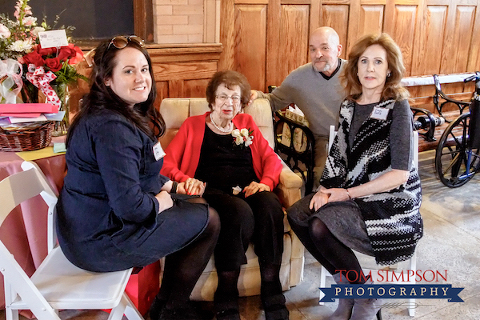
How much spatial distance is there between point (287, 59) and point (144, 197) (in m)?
2.45

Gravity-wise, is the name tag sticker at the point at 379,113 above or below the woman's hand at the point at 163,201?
above

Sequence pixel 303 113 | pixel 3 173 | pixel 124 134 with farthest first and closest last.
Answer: pixel 303 113 < pixel 3 173 < pixel 124 134

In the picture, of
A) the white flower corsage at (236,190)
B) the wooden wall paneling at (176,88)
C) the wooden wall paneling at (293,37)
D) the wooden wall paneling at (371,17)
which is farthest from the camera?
the wooden wall paneling at (371,17)

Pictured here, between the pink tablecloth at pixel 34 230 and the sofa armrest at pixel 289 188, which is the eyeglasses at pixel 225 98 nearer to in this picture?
the sofa armrest at pixel 289 188

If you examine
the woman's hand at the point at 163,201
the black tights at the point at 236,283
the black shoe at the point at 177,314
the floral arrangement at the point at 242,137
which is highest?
the floral arrangement at the point at 242,137

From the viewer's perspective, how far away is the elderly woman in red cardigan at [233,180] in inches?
80.4

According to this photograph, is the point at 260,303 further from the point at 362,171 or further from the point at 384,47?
the point at 384,47

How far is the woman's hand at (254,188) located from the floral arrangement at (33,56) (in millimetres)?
1013

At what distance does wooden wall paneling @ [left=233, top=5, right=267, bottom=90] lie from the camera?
3.48m

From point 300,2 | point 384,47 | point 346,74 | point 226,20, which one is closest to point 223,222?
point 346,74

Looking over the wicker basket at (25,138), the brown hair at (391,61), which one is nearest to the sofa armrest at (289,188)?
the brown hair at (391,61)

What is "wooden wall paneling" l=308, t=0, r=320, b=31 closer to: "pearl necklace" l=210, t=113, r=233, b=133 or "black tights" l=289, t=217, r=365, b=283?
"pearl necklace" l=210, t=113, r=233, b=133

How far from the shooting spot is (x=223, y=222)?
2.02m

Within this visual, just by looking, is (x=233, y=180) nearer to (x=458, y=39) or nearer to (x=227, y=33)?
(x=227, y=33)
